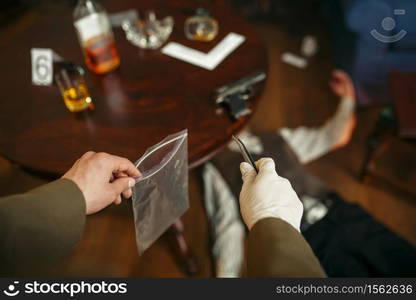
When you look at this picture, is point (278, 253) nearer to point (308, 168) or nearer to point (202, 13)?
point (202, 13)

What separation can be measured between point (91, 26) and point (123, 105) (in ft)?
0.92

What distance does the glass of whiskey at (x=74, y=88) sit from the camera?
1.12 meters

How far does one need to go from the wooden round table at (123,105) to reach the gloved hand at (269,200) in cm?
27

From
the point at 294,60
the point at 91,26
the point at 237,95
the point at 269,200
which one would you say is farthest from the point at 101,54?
the point at 294,60

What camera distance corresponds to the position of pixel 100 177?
2.67 ft

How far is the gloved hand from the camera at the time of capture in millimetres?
730

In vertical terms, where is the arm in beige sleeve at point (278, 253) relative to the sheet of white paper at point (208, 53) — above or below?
below

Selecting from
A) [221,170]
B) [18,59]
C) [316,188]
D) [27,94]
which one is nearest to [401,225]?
[316,188]

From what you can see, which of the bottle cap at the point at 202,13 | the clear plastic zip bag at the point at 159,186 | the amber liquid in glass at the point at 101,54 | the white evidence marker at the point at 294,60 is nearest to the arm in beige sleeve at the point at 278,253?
the clear plastic zip bag at the point at 159,186

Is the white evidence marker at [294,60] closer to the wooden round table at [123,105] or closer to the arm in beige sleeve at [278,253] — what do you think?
the wooden round table at [123,105]

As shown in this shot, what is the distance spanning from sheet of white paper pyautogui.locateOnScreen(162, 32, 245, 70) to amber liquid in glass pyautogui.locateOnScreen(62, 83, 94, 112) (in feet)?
1.10

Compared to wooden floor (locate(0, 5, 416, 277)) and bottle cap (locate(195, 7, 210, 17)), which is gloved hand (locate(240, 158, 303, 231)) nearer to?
wooden floor (locate(0, 5, 416, 277))

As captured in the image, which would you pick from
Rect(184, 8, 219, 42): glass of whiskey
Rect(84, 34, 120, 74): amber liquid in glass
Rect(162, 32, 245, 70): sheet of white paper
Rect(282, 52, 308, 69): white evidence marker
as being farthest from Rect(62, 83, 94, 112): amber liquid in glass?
Rect(282, 52, 308, 69): white evidence marker

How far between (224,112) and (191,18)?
0.52 meters
